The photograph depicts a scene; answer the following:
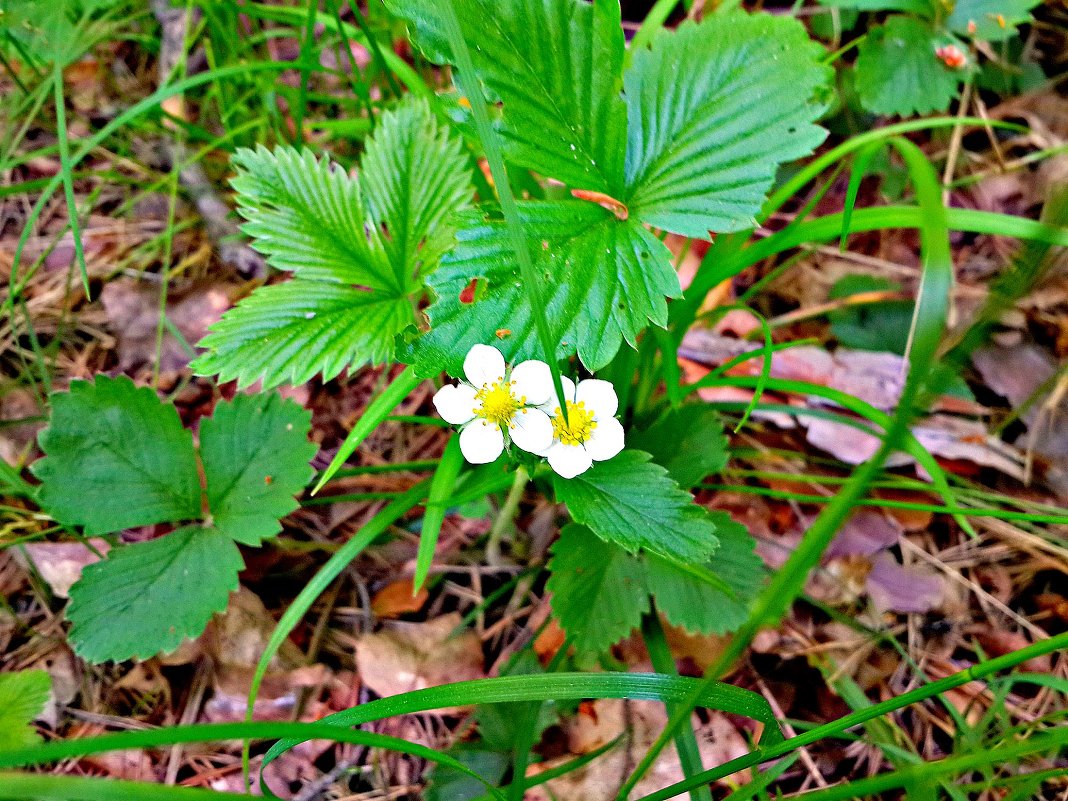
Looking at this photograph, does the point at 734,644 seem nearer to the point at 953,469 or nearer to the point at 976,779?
the point at 976,779

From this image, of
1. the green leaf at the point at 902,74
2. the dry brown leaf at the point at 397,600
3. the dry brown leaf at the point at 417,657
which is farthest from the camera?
the green leaf at the point at 902,74

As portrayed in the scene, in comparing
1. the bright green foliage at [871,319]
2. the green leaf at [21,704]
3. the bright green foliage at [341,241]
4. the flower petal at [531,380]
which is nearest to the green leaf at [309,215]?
the bright green foliage at [341,241]

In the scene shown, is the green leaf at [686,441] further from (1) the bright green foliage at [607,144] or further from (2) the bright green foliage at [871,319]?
(2) the bright green foliage at [871,319]

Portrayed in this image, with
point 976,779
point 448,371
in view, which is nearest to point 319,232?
point 448,371

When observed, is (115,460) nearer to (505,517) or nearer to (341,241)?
(341,241)

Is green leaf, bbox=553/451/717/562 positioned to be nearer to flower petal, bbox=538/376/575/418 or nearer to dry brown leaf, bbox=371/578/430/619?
flower petal, bbox=538/376/575/418
